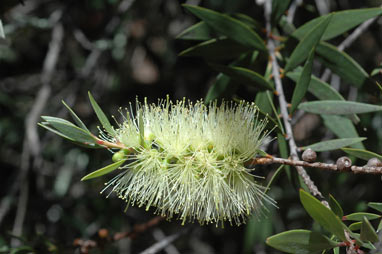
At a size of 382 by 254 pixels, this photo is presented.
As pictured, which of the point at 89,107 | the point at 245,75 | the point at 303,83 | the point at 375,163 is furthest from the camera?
the point at 89,107

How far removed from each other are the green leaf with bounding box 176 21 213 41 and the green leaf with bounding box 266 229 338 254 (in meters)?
0.89

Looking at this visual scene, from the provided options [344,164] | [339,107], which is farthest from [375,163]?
[339,107]

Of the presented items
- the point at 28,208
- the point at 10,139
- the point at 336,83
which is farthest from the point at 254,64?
the point at 10,139

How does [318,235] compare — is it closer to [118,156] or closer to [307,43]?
[118,156]

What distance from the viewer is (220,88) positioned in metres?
1.57

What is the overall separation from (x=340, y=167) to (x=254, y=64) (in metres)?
0.70

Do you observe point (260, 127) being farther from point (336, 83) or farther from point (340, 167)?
point (336, 83)

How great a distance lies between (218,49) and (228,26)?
122mm

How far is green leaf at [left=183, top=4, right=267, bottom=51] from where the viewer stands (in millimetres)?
1441

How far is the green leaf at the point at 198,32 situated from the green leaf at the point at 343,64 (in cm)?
43

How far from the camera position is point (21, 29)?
2.44 metres

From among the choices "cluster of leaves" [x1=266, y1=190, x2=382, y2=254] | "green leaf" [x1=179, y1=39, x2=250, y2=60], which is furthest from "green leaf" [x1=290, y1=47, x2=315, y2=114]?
→ "cluster of leaves" [x1=266, y1=190, x2=382, y2=254]

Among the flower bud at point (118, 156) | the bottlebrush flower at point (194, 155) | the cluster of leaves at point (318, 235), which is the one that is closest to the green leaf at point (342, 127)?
the bottlebrush flower at point (194, 155)

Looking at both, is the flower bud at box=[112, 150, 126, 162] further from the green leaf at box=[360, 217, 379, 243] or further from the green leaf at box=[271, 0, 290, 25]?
the green leaf at box=[271, 0, 290, 25]
